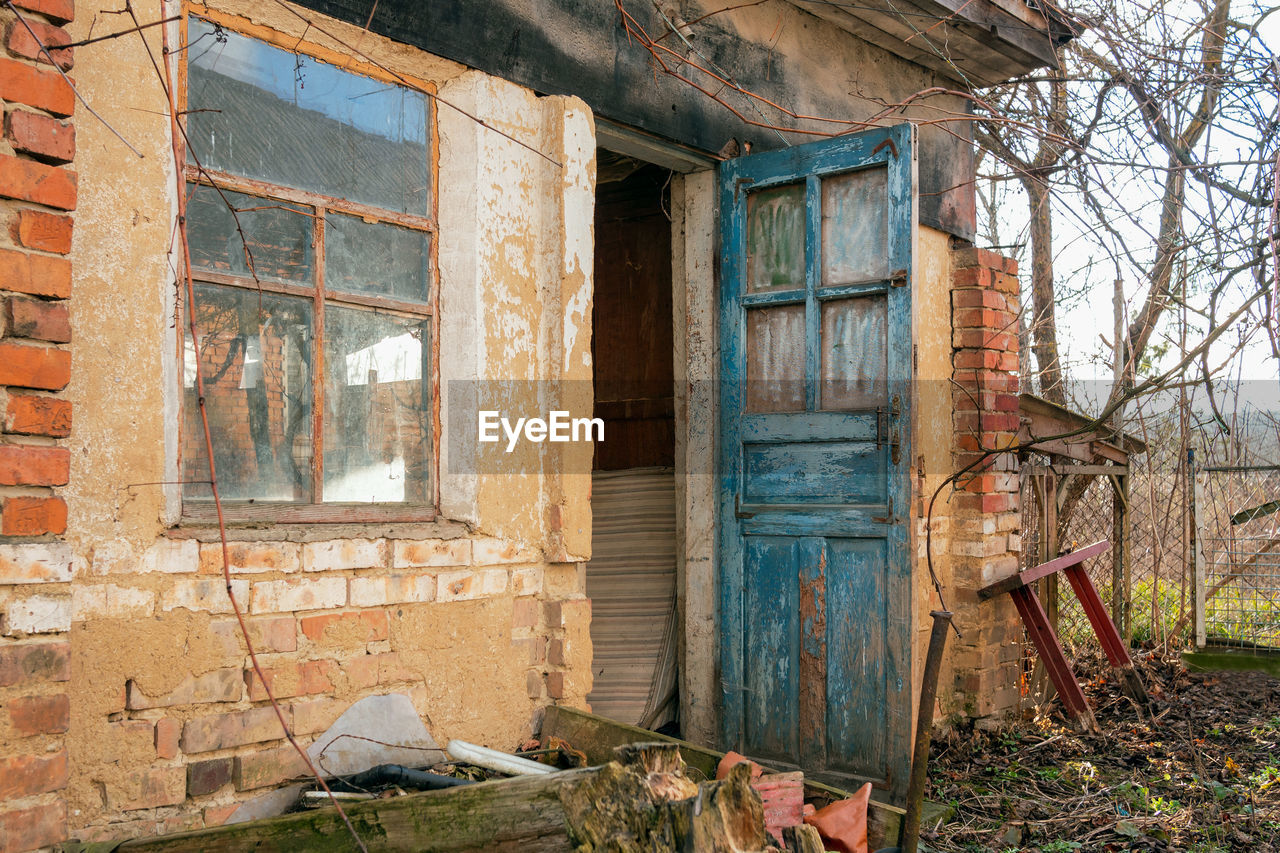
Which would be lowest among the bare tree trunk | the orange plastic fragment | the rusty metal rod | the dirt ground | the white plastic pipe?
the dirt ground

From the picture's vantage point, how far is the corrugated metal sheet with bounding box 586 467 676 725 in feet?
15.6

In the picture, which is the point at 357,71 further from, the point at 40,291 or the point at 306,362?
the point at 40,291

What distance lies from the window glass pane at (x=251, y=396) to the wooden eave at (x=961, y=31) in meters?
2.87

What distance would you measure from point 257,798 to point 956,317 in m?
3.91

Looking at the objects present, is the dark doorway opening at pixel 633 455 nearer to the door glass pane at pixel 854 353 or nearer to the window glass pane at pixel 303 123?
the door glass pane at pixel 854 353

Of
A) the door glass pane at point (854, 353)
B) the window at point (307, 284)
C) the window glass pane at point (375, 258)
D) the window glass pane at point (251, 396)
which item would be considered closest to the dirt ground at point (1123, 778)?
the door glass pane at point (854, 353)

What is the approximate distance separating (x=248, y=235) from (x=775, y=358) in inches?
84.0

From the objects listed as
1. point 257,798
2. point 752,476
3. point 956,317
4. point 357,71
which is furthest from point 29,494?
point 956,317

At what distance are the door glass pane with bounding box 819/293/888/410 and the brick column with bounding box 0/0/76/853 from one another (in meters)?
2.67

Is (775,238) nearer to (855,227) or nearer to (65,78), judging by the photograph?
(855,227)

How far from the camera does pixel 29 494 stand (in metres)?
2.12

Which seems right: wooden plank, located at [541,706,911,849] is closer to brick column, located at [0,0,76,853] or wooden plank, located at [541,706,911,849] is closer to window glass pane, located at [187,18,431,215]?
brick column, located at [0,0,76,853]

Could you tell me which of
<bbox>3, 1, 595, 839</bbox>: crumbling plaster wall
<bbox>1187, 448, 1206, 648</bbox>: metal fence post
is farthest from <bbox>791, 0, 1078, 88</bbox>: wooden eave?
<bbox>1187, 448, 1206, 648</bbox>: metal fence post

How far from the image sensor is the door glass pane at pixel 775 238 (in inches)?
159
